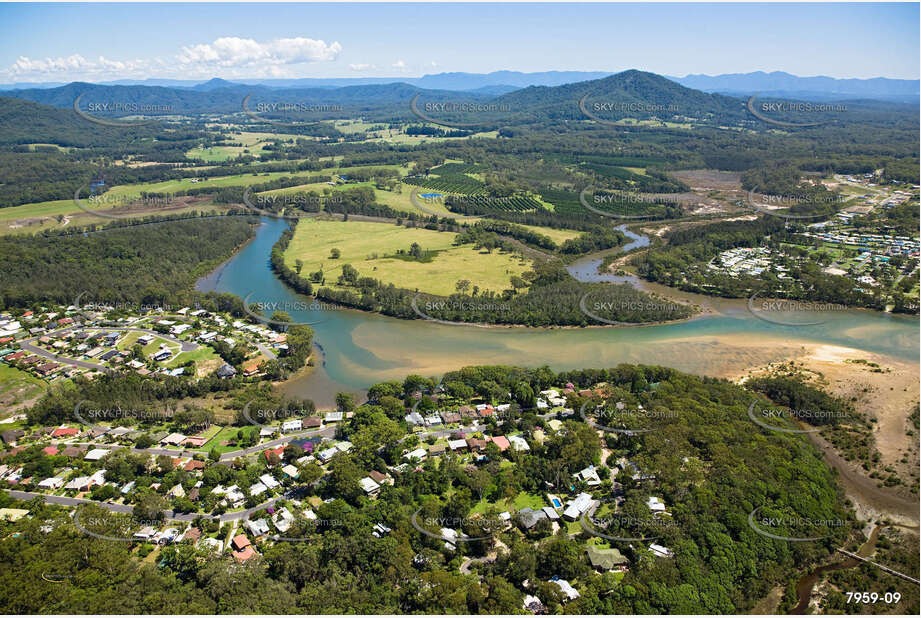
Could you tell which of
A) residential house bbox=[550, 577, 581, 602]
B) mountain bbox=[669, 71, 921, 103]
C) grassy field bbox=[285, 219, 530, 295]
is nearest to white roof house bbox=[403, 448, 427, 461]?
residential house bbox=[550, 577, 581, 602]

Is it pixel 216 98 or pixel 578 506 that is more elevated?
pixel 216 98

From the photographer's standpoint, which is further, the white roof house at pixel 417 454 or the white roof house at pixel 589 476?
the white roof house at pixel 417 454

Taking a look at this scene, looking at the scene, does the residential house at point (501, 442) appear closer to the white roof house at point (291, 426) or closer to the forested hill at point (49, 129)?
the white roof house at point (291, 426)

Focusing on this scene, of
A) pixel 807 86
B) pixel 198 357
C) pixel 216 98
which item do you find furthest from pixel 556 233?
pixel 807 86

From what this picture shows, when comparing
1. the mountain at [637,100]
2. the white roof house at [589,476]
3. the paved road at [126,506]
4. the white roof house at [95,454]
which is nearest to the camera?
the paved road at [126,506]

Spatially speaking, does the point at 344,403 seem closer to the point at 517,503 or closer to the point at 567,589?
the point at 517,503

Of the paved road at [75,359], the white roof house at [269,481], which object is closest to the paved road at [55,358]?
the paved road at [75,359]

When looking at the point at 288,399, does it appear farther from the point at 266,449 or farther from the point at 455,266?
the point at 455,266
